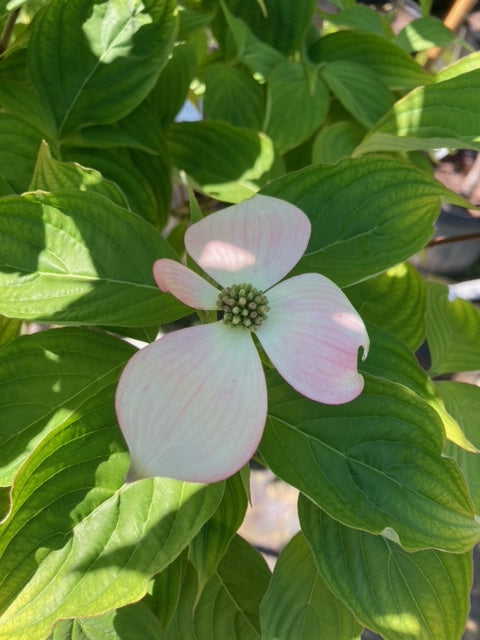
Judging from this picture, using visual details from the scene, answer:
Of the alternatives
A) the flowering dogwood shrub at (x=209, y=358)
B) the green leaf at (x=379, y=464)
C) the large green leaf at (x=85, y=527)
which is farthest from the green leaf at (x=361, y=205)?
the large green leaf at (x=85, y=527)

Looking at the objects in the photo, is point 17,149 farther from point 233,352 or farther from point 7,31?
point 233,352

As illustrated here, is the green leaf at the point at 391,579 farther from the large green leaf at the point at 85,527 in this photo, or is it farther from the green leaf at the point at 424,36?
the green leaf at the point at 424,36

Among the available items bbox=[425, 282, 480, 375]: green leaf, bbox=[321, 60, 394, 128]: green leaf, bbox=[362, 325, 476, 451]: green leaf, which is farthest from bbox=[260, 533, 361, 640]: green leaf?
bbox=[321, 60, 394, 128]: green leaf

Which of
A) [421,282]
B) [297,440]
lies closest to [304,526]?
[297,440]

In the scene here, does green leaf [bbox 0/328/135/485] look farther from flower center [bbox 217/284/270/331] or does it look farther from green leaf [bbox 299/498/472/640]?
green leaf [bbox 299/498/472/640]

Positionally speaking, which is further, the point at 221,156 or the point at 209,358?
the point at 221,156

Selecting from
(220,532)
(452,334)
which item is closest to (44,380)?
(220,532)
